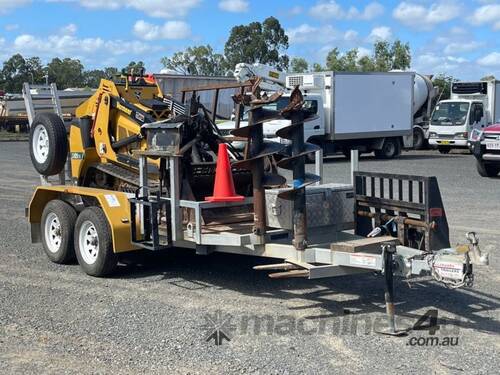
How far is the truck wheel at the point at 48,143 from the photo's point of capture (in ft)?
26.6

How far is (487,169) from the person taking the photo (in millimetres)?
18219

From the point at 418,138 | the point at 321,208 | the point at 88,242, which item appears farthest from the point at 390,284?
the point at 418,138

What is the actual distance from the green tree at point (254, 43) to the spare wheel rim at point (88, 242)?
72.4 metres

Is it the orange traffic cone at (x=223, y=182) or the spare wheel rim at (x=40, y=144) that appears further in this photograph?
the spare wheel rim at (x=40, y=144)

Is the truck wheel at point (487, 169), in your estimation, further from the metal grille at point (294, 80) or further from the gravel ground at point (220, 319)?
the gravel ground at point (220, 319)

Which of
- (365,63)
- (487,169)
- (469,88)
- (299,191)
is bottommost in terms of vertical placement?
(487,169)

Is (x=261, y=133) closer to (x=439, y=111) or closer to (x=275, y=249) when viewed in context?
(x=275, y=249)

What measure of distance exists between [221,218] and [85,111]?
9.18ft

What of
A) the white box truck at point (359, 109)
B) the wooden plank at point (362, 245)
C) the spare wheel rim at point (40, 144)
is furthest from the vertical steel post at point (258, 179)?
the white box truck at point (359, 109)

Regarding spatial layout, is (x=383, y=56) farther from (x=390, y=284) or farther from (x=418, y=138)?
(x=390, y=284)

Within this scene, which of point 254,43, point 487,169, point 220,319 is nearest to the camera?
point 220,319

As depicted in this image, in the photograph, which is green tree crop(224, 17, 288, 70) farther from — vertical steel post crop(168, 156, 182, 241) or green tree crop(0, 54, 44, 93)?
vertical steel post crop(168, 156, 182, 241)

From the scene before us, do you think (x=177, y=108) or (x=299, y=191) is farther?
(x=177, y=108)

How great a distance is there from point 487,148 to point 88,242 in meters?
13.1
